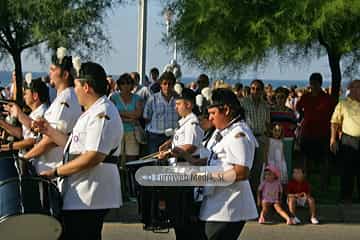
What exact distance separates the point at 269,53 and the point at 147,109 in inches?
93.8

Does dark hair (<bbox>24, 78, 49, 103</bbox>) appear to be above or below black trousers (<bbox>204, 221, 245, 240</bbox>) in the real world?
above

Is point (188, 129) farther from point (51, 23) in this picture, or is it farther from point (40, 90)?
point (51, 23)

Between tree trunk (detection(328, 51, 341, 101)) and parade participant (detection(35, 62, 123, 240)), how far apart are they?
776cm

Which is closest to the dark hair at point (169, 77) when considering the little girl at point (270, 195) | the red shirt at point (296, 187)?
the little girl at point (270, 195)

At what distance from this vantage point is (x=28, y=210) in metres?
4.99

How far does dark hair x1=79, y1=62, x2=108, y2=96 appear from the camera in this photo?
17.7 feet

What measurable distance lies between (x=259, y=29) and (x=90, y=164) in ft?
23.0

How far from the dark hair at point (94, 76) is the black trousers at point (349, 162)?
619cm

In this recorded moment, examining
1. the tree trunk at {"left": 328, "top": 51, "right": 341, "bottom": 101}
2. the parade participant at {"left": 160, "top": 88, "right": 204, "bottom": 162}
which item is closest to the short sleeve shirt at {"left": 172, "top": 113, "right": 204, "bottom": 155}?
the parade participant at {"left": 160, "top": 88, "right": 204, "bottom": 162}

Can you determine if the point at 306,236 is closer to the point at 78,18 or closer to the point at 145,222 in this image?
the point at 145,222

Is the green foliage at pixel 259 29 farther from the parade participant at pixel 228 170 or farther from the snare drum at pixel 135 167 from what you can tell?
the parade participant at pixel 228 170

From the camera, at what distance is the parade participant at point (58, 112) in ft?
18.9

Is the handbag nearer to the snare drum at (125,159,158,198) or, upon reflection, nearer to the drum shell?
the snare drum at (125,159,158,198)

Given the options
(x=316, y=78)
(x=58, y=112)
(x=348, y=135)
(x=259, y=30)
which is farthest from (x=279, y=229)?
(x=58, y=112)
